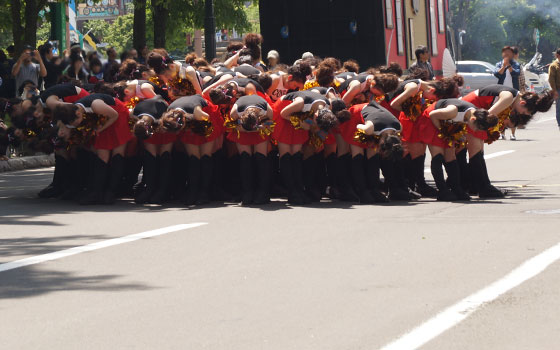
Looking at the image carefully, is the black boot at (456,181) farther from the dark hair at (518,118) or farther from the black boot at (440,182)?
the dark hair at (518,118)

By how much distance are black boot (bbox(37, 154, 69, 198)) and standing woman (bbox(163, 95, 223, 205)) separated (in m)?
1.82

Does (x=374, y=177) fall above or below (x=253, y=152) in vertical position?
below

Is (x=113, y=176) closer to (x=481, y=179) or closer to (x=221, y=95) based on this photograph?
(x=221, y=95)

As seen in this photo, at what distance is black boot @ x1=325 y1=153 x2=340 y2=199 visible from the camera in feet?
42.9

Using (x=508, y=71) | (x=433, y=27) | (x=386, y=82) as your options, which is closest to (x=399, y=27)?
(x=433, y=27)

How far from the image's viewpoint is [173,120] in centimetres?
1223

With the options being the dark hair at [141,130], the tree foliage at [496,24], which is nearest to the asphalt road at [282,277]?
the dark hair at [141,130]

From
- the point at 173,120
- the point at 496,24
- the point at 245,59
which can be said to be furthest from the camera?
the point at 496,24

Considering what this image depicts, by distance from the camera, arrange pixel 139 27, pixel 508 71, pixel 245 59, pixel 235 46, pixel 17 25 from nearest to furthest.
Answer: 1. pixel 245 59
2. pixel 235 46
3. pixel 508 71
4. pixel 17 25
5. pixel 139 27

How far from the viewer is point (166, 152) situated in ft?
42.9

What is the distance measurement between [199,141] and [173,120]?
2.37 feet

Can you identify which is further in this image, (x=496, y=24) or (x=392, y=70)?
(x=496, y=24)

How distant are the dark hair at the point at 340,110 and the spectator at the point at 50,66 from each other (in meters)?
9.49

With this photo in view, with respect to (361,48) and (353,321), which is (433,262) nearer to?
(353,321)
